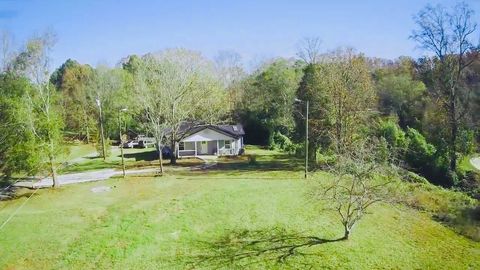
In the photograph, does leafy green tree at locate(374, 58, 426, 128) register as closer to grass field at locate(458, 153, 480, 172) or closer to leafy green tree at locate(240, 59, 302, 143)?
grass field at locate(458, 153, 480, 172)

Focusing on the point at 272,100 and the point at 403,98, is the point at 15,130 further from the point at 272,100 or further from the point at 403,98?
the point at 403,98

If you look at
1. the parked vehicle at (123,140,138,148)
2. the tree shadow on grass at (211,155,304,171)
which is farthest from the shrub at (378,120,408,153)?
the parked vehicle at (123,140,138,148)

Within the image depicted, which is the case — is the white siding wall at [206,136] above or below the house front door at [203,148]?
above

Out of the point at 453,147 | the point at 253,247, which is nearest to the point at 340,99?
the point at 453,147

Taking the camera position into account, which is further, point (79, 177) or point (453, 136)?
point (79, 177)

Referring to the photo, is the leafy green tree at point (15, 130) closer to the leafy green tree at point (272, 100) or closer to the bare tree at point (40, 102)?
the bare tree at point (40, 102)

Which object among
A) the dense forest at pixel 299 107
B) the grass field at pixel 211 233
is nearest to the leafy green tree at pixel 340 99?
the dense forest at pixel 299 107
